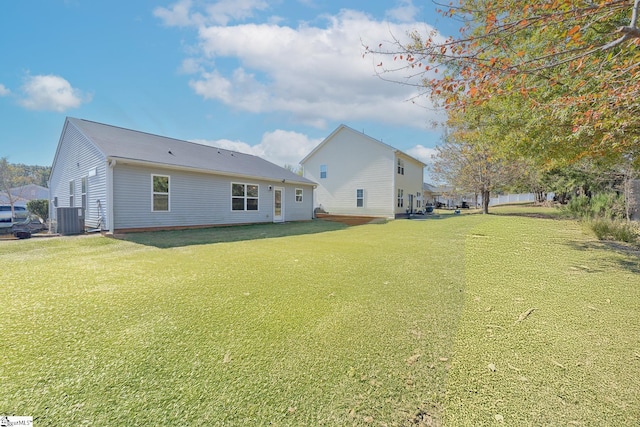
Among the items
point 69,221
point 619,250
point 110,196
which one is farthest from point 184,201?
point 619,250

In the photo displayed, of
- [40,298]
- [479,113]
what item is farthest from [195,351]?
[479,113]

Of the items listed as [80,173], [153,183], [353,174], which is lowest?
[153,183]

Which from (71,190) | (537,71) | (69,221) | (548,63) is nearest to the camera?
(537,71)

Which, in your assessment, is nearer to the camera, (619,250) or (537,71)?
(537,71)

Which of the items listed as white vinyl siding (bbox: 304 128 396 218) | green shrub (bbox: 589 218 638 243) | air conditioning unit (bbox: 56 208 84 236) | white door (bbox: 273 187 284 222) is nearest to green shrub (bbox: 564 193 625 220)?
green shrub (bbox: 589 218 638 243)

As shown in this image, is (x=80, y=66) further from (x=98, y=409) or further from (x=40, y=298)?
(x=98, y=409)

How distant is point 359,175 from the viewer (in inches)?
865

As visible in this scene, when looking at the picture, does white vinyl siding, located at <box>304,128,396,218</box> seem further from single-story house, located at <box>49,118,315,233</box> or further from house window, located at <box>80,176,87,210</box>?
house window, located at <box>80,176,87,210</box>

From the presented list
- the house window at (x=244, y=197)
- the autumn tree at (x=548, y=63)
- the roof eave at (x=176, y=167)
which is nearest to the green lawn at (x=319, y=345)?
the autumn tree at (x=548, y=63)

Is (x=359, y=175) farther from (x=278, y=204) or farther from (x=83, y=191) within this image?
(x=83, y=191)

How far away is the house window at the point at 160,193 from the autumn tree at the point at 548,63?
34.3 ft

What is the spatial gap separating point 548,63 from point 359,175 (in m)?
17.7

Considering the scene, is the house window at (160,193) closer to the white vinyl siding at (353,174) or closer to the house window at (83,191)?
the house window at (83,191)

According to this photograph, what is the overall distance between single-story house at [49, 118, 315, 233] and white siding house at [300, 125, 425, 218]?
678 centimetres
